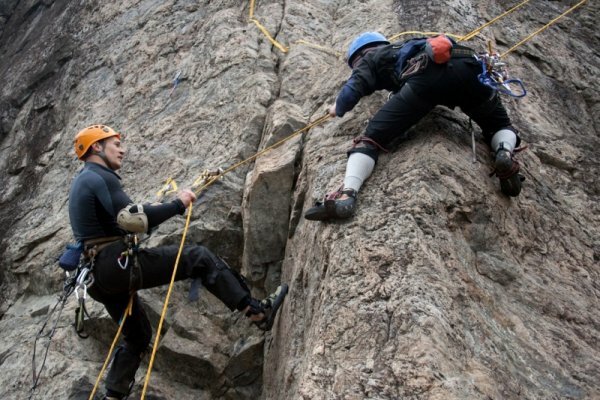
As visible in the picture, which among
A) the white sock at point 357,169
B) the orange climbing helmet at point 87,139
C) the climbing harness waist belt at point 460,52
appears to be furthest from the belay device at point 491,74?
the orange climbing helmet at point 87,139

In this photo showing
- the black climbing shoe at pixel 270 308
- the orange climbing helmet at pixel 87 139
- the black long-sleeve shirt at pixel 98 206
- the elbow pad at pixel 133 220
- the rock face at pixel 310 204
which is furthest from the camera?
the orange climbing helmet at pixel 87 139

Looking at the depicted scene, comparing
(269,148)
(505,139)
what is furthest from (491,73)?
(269,148)

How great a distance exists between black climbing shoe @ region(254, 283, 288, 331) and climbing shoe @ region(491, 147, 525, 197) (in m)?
2.26

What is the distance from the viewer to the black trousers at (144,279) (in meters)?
5.96

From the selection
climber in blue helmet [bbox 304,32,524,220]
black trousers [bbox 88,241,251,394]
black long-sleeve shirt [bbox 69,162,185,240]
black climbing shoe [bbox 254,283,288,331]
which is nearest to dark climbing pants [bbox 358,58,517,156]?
climber in blue helmet [bbox 304,32,524,220]

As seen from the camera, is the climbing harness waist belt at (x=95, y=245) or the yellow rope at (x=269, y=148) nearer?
the climbing harness waist belt at (x=95, y=245)

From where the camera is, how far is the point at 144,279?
6062 millimetres

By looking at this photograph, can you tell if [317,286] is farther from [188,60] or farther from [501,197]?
[188,60]

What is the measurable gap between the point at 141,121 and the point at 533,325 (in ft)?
22.1

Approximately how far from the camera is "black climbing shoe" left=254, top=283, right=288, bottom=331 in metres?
6.16

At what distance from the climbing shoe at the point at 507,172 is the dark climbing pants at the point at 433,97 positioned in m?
0.55

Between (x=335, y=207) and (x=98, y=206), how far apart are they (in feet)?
7.25

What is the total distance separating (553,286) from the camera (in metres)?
5.45

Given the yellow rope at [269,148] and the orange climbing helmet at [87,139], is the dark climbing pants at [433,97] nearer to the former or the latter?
the yellow rope at [269,148]
